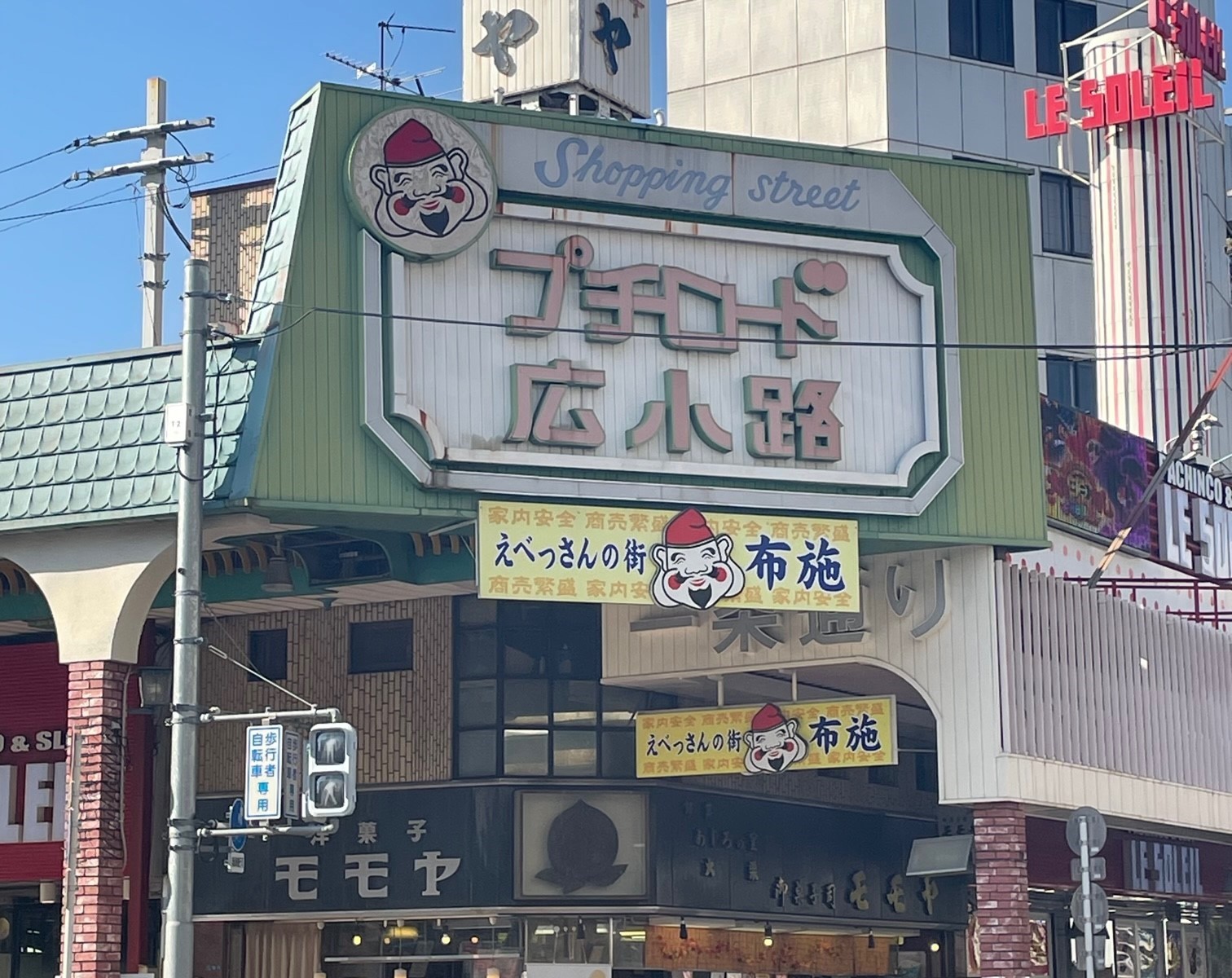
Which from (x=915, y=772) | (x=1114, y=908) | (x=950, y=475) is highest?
(x=950, y=475)

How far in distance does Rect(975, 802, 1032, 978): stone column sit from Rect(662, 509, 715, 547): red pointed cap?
16.5ft

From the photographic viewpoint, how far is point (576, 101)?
2948cm

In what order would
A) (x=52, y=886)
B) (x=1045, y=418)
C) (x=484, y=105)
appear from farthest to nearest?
(x=52, y=886) → (x=1045, y=418) → (x=484, y=105)

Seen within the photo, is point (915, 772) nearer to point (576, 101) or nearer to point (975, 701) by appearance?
point (975, 701)

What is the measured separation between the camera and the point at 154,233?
40344mm

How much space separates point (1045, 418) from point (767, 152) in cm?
525

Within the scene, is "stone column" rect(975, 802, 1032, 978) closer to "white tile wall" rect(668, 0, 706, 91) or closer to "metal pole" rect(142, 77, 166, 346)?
"metal pole" rect(142, 77, 166, 346)

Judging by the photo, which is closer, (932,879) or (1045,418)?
(1045,418)

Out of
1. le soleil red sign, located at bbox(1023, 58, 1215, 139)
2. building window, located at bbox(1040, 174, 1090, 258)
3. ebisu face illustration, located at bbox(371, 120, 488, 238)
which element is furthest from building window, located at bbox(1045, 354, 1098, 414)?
ebisu face illustration, located at bbox(371, 120, 488, 238)

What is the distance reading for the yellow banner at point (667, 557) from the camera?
24906 millimetres

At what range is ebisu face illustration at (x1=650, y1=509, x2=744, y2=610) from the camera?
83.8 ft

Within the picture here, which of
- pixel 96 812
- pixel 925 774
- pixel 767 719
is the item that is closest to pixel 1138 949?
pixel 925 774

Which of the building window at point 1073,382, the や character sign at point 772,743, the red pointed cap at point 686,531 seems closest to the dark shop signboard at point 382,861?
the や character sign at point 772,743

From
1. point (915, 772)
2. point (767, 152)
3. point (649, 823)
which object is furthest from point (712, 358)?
point (915, 772)
